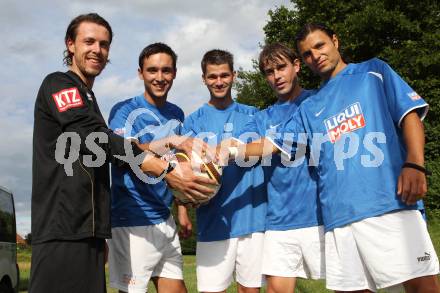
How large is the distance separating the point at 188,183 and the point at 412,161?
1.74m

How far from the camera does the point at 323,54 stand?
13.9 feet

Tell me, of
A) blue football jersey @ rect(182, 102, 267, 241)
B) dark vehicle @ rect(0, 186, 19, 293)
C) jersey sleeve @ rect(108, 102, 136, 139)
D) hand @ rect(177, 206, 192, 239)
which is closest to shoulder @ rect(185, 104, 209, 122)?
blue football jersey @ rect(182, 102, 267, 241)

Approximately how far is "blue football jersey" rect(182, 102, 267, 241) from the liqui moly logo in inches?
48.3

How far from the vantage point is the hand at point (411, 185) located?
3.51 m

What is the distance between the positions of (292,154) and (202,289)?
1.70 metres

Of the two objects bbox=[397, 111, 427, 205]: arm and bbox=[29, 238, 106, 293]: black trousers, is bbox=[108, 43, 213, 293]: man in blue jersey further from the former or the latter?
bbox=[397, 111, 427, 205]: arm

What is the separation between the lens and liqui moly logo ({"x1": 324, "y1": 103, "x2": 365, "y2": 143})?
3.88 metres

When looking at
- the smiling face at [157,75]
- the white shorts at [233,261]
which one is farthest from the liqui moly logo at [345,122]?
the smiling face at [157,75]

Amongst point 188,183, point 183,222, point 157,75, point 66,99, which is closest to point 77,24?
point 66,99

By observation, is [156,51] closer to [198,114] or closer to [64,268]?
[198,114]

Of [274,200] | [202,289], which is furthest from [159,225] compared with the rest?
[274,200]

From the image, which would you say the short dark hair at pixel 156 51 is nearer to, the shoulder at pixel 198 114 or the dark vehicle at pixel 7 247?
the shoulder at pixel 198 114

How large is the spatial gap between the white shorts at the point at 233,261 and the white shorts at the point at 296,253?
181 mm

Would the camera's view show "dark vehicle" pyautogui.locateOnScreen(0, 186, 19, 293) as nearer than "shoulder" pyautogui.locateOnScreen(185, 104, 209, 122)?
No
